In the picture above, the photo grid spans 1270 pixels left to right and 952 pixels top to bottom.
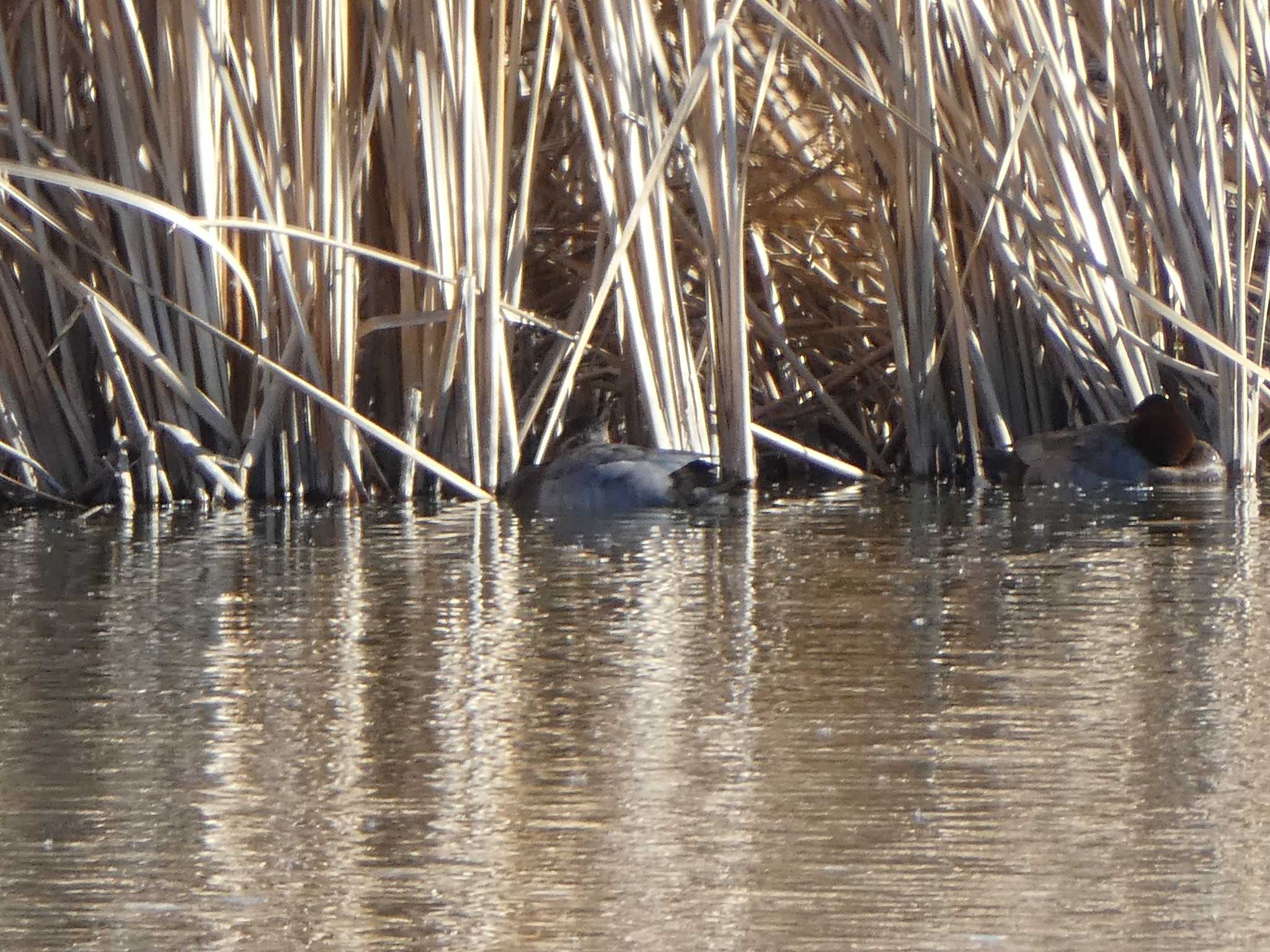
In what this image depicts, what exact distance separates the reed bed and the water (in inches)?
45.2

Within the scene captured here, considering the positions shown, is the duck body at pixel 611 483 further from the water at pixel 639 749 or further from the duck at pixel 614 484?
the water at pixel 639 749

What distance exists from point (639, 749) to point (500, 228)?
133 inches

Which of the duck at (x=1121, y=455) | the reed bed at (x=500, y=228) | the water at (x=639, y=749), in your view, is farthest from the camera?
the duck at (x=1121, y=455)

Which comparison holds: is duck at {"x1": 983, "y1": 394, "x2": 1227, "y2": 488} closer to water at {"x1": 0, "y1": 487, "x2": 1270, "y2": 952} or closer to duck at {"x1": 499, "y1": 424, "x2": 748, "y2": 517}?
duck at {"x1": 499, "y1": 424, "x2": 748, "y2": 517}

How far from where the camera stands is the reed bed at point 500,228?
615 cm

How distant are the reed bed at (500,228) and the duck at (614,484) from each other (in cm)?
12

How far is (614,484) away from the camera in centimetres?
636

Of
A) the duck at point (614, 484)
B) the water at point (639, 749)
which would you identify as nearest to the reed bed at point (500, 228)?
the duck at point (614, 484)

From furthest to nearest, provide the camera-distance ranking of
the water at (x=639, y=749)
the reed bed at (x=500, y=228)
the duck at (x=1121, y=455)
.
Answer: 1. the duck at (x=1121, y=455)
2. the reed bed at (x=500, y=228)
3. the water at (x=639, y=749)

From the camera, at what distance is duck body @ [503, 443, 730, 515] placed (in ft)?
20.2

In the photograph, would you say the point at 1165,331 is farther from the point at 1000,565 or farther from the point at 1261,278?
the point at 1000,565

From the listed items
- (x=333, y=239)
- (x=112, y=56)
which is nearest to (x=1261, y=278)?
(x=333, y=239)

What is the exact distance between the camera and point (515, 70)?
6.40m

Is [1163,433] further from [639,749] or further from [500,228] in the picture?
[639,749]
